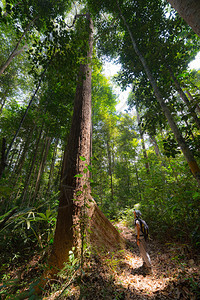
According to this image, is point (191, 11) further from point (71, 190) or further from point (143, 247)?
point (143, 247)

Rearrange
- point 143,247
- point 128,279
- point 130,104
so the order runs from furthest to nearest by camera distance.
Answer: point 130,104 → point 143,247 → point 128,279

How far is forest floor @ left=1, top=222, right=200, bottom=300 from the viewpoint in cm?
170

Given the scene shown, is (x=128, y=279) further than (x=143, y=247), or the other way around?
(x=143, y=247)

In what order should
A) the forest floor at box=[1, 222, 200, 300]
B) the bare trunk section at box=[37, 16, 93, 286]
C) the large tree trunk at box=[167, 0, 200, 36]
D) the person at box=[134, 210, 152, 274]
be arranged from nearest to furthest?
the large tree trunk at box=[167, 0, 200, 36], the forest floor at box=[1, 222, 200, 300], the bare trunk section at box=[37, 16, 93, 286], the person at box=[134, 210, 152, 274]

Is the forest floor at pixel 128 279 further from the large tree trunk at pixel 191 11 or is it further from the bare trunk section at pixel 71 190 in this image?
the large tree trunk at pixel 191 11

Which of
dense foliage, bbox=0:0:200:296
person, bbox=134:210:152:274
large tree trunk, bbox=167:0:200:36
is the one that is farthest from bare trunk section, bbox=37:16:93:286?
person, bbox=134:210:152:274

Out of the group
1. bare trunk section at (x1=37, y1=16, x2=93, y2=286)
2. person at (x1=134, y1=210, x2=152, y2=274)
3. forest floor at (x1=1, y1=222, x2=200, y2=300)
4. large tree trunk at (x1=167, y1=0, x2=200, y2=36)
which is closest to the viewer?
large tree trunk at (x1=167, y1=0, x2=200, y2=36)

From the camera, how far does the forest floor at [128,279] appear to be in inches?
66.8

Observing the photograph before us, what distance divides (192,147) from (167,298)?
254 centimetres

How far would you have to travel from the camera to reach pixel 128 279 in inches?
89.2

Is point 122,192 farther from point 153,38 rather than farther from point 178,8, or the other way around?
point 178,8

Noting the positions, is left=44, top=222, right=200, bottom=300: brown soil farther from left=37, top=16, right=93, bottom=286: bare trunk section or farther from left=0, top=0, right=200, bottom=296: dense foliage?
left=0, top=0, right=200, bottom=296: dense foliage

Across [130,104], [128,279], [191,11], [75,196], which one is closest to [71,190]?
[75,196]

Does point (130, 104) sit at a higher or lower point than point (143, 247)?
higher
